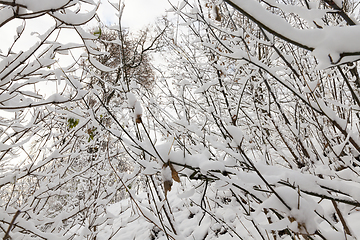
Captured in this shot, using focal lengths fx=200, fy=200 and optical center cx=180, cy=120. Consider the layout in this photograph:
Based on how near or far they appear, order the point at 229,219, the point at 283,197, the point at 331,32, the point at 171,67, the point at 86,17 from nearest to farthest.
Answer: the point at 331,32, the point at 283,197, the point at 86,17, the point at 229,219, the point at 171,67

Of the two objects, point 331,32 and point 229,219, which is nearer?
point 331,32

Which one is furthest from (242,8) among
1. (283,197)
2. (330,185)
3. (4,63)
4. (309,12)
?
(4,63)

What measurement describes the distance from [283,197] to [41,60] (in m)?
1.61

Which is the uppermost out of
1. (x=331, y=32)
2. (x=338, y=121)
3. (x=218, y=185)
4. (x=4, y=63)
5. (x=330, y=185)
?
(x=4, y=63)

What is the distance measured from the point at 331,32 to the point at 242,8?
197mm

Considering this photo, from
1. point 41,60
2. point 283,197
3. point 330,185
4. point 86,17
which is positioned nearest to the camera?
point 283,197

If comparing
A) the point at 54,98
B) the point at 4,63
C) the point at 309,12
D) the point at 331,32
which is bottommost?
the point at 331,32

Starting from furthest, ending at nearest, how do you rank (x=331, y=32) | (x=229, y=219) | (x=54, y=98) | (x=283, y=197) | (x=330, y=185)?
(x=229, y=219) < (x=54, y=98) < (x=330, y=185) < (x=283, y=197) < (x=331, y=32)

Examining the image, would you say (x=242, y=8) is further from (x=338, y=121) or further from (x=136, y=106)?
(x=338, y=121)

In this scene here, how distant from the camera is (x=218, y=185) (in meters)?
0.81

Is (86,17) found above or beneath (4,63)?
beneath

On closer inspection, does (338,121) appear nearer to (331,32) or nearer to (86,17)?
(331,32)

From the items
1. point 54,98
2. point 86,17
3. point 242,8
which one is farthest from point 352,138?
point 54,98

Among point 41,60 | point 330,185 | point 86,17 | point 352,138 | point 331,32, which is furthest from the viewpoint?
point 41,60
